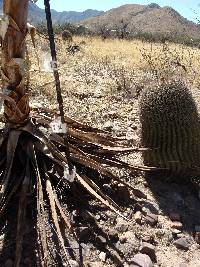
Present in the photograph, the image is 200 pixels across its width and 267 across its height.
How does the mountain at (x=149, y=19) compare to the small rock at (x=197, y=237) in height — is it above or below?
above

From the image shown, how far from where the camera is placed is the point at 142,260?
116 inches

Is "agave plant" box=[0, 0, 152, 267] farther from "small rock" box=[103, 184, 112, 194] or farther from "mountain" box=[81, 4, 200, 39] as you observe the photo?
"mountain" box=[81, 4, 200, 39]

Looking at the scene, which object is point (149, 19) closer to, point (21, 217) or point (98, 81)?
point (98, 81)

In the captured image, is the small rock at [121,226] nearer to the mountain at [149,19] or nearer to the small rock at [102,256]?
the small rock at [102,256]

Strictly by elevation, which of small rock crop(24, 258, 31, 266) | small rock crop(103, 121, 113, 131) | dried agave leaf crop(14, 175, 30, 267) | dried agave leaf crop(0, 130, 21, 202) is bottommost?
small rock crop(24, 258, 31, 266)

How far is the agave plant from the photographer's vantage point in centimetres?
283

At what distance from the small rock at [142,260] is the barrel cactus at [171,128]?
34.1 inches

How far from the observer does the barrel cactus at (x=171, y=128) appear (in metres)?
→ 3.71

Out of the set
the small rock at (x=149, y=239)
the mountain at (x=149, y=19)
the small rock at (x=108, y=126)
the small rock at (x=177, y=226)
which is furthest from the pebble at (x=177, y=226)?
the mountain at (x=149, y=19)

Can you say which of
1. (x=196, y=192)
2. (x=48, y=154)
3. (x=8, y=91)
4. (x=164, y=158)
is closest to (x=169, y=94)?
(x=164, y=158)

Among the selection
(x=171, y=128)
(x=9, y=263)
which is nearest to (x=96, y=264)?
(x=9, y=263)

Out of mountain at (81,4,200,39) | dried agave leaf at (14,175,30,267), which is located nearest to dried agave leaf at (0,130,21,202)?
dried agave leaf at (14,175,30,267)

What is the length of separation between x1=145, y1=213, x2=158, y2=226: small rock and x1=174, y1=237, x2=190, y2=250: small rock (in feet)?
0.71

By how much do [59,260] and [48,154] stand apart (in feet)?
2.67
